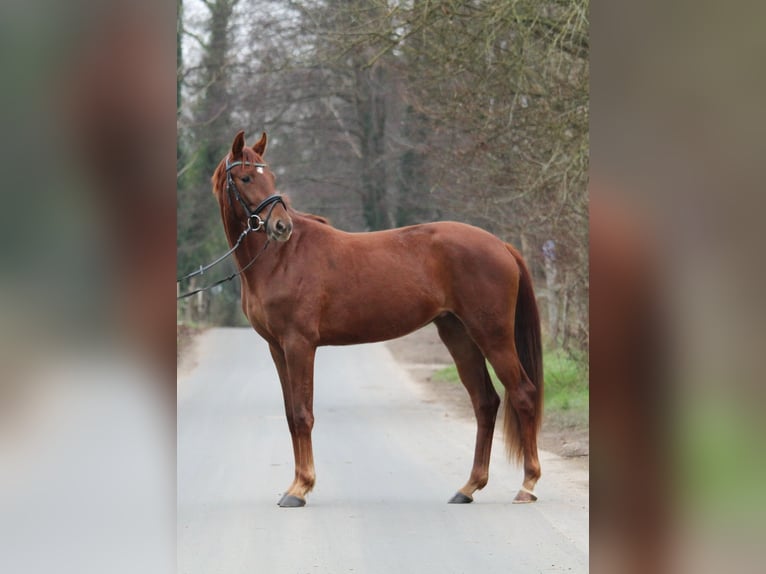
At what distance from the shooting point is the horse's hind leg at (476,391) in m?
5.11

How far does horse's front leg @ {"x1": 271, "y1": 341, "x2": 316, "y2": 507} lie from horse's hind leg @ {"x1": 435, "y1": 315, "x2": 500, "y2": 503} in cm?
73

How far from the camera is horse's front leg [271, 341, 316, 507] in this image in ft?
16.3

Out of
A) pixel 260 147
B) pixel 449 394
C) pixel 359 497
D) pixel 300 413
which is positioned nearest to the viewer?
pixel 260 147

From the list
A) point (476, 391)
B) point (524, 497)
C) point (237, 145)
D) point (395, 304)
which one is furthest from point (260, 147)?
point (524, 497)

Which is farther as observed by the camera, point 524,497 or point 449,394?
point 449,394

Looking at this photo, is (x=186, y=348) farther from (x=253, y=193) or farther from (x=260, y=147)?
(x=253, y=193)

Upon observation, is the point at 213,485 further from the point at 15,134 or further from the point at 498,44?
the point at 15,134

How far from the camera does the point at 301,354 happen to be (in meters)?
5.06

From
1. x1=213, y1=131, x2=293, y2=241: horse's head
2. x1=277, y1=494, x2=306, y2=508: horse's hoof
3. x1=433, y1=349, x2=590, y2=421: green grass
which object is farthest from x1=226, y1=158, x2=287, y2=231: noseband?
x1=433, y1=349, x2=590, y2=421: green grass

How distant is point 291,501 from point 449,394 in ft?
16.8

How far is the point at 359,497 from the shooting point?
5.23 m

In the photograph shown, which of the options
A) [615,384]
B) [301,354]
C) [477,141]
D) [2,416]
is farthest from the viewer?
[477,141]

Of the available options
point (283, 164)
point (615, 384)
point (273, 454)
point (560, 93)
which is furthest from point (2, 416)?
point (283, 164)

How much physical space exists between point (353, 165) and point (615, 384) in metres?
10.1
